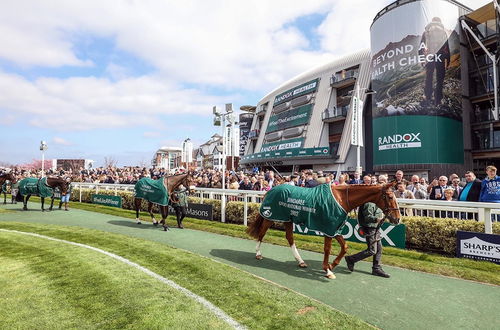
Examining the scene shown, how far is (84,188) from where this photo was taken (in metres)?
19.5

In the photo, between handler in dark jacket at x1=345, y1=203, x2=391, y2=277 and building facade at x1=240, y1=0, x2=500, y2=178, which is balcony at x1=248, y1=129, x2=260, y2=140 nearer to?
building facade at x1=240, y1=0, x2=500, y2=178

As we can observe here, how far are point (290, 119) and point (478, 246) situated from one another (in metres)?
37.0

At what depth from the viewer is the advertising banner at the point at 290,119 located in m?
39.6

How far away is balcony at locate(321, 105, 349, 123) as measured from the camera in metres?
34.3

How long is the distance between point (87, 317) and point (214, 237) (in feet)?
17.1

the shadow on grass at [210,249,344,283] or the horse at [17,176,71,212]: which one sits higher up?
the horse at [17,176,71,212]

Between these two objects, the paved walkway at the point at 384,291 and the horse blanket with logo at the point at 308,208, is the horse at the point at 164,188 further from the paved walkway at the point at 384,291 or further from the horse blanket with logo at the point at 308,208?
the horse blanket with logo at the point at 308,208

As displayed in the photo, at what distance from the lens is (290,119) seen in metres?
42.2

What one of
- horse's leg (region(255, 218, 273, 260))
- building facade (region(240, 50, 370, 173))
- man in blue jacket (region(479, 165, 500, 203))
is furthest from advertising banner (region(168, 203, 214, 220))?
building facade (region(240, 50, 370, 173))

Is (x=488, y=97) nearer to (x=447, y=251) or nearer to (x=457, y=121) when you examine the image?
(x=457, y=121)

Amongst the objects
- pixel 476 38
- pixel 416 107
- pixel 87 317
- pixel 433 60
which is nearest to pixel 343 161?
pixel 416 107

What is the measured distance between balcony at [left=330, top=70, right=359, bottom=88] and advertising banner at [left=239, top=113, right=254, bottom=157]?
24805 millimetres

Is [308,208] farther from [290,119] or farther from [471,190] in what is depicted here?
[290,119]

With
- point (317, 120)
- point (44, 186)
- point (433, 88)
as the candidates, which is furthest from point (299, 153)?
point (44, 186)
